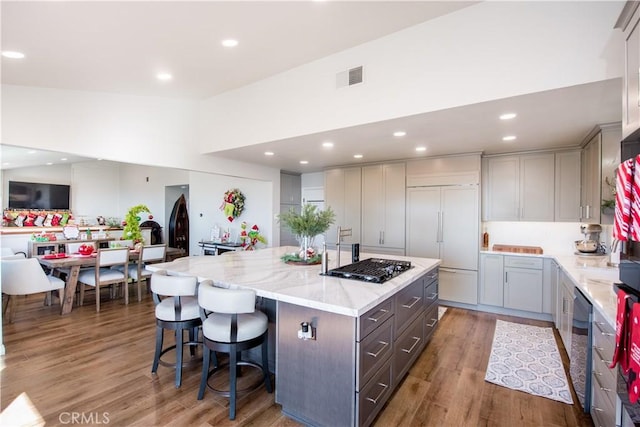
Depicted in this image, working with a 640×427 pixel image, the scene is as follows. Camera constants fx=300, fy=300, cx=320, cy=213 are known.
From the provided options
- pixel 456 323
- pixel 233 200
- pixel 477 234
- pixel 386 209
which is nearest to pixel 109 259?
pixel 233 200

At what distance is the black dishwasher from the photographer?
205cm

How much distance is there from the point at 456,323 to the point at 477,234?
4.40 feet

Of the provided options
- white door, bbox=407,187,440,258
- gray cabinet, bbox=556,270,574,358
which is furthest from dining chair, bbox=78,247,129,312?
gray cabinet, bbox=556,270,574,358

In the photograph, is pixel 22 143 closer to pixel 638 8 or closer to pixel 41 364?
pixel 41 364

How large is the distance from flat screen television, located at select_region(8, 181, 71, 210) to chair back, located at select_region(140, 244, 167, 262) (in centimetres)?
553

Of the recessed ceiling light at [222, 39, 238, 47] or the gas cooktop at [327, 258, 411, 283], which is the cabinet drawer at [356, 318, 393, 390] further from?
the recessed ceiling light at [222, 39, 238, 47]

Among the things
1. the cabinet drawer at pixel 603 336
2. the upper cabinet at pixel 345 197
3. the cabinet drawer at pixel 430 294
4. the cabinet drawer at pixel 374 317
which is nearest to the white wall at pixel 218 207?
the upper cabinet at pixel 345 197

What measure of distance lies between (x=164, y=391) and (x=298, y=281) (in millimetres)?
1367

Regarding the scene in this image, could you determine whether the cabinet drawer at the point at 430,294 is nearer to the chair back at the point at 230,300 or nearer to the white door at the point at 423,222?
the white door at the point at 423,222

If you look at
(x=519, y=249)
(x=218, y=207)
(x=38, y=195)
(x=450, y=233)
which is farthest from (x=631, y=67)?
(x=38, y=195)

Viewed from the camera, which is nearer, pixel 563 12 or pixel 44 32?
pixel 563 12

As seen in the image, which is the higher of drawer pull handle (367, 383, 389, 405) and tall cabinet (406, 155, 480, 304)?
tall cabinet (406, 155, 480, 304)

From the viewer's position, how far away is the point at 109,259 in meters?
4.57

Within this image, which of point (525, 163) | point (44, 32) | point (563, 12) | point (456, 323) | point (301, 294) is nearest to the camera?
point (301, 294)
